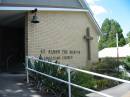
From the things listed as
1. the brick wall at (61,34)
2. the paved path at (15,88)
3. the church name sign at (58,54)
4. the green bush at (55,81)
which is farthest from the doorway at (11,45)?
the green bush at (55,81)

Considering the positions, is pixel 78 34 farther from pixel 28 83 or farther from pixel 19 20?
pixel 28 83

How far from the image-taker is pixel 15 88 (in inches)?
441

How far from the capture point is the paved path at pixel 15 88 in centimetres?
1038

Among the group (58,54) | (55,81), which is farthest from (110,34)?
(55,81)

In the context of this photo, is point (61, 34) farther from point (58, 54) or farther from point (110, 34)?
point (110, 34)

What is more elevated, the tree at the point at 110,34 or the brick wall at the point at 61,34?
the tree at the point at 110,34

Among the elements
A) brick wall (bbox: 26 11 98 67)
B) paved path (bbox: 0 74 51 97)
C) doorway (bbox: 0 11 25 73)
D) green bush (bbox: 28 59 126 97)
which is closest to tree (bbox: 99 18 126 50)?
doorway (bbox: 0 11 25 73)

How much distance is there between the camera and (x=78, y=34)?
1814 cm

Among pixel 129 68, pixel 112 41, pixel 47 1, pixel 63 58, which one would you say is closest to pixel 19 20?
pixel 47 1

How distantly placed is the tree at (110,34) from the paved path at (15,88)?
6937 centimetres

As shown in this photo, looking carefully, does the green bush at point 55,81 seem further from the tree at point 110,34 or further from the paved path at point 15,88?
the tree at point 110,34

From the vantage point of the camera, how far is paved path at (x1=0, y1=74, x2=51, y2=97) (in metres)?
10.4

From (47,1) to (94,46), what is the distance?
4.87m

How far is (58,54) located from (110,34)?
224 feet
